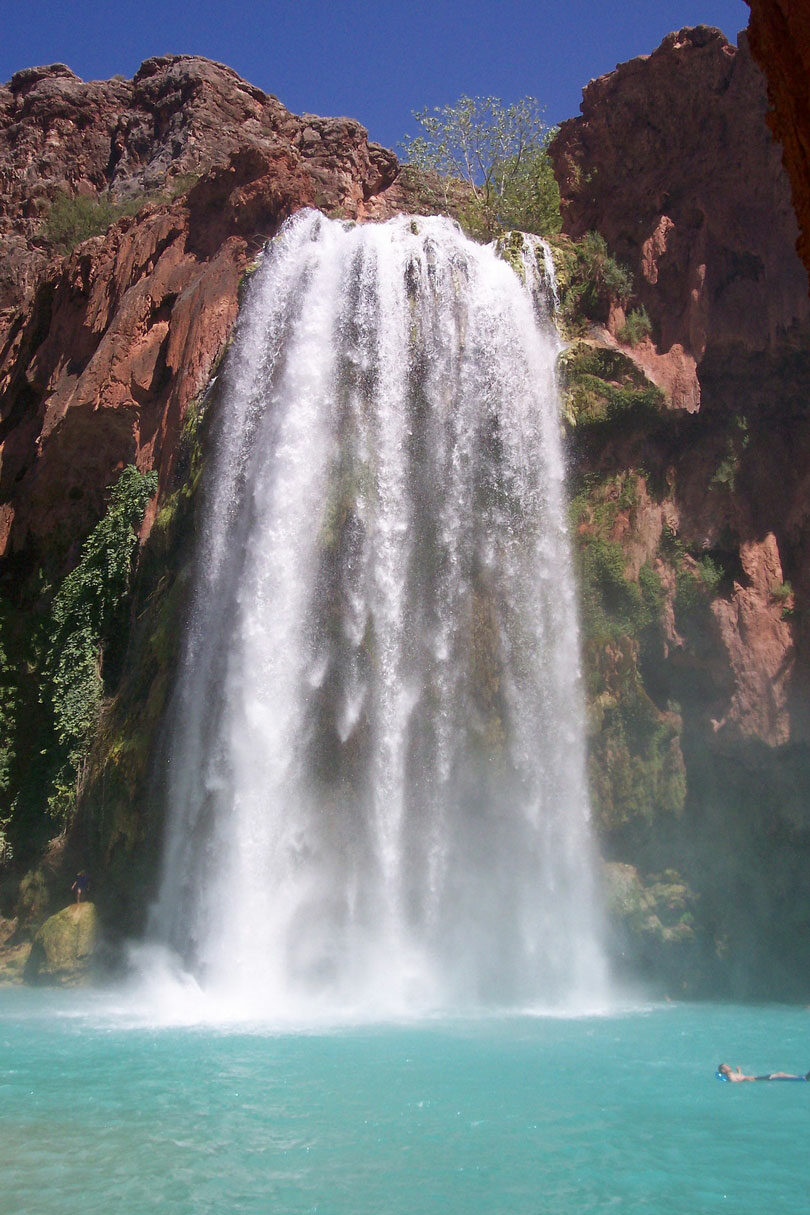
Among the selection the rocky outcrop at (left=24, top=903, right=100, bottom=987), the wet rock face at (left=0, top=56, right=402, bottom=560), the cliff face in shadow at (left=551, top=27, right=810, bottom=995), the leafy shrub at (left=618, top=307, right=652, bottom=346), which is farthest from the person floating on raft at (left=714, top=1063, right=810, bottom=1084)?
the wet rock face at (left=0, top=56, right=402, bottom=560)

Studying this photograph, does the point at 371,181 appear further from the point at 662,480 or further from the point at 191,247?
the point at 662,480

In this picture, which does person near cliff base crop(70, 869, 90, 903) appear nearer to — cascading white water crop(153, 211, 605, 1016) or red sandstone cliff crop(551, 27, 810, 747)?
cascading white water crop(153, 211, 605, 1016)

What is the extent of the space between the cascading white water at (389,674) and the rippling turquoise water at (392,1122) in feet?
10.6

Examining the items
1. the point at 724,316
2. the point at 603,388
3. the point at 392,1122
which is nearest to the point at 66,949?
the point at 392,1122

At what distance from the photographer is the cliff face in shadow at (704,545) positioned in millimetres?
16406

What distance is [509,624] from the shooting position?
16.2m

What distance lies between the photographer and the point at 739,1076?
31.5 feet

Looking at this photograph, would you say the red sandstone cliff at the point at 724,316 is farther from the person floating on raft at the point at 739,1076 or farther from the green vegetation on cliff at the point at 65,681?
the green vegetation on cliff at the point at 65,681

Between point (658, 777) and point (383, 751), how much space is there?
198 inches

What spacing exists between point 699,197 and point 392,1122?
17128mm

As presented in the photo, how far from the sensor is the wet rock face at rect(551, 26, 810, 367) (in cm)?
1770

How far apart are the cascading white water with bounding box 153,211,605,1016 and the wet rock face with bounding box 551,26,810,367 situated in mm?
2802

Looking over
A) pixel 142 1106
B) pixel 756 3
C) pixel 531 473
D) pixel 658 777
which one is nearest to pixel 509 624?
pixel 531 473

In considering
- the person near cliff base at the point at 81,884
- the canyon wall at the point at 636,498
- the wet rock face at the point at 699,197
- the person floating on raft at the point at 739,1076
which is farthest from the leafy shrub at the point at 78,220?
the person floating on raft at the point at 739,1076
